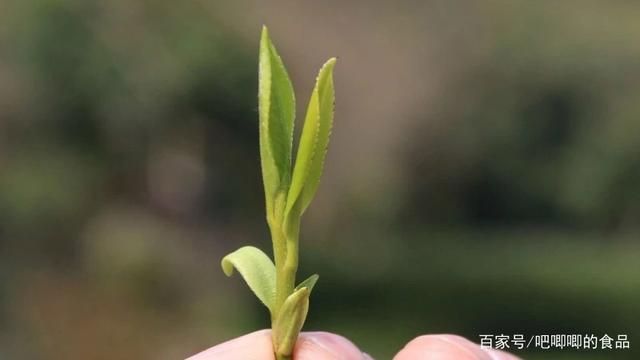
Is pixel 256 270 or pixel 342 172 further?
pixel 342 172

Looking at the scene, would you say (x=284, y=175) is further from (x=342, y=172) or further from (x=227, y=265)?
(x=342, y=172)

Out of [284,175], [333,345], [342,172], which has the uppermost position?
[284,175]

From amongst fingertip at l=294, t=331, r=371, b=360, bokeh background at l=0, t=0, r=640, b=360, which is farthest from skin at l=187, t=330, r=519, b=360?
bokeh background at l=0, t=0, r=640, b=360

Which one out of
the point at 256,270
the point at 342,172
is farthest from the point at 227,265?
the point at 342,172

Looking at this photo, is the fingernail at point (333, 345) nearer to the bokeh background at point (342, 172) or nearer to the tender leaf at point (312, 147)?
the tender leaf at point (312, 147)

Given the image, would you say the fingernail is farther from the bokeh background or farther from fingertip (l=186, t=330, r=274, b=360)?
the bokeh background

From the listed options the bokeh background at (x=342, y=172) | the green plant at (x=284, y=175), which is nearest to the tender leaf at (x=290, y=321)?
the green plant at (x=284, y=175)

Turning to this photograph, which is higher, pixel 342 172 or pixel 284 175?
pixel 284 175
